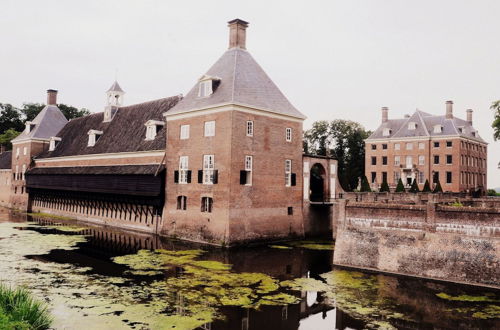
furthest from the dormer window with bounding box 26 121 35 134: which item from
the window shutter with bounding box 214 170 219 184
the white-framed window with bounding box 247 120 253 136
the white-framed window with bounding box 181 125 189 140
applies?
the white-framed window with bounding box 247 120 253 136

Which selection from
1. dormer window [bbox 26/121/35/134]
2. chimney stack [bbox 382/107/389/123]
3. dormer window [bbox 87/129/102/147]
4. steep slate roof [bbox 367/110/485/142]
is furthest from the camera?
chimney stack [bbox 382/107/389/123]

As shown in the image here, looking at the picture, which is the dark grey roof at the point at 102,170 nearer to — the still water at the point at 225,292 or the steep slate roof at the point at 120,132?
the steep slate roof at the point at 120,132

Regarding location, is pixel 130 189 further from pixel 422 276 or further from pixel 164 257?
pixel 422 276

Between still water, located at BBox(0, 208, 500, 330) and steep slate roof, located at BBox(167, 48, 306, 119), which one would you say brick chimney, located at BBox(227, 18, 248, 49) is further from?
still water, located at BBox(0, 208, 500, 330)

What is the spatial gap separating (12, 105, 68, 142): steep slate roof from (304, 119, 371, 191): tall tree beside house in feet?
124

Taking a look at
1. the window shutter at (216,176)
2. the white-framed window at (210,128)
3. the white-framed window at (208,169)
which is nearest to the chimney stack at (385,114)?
the white-framed window at (210,128)

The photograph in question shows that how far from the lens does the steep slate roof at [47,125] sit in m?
48.3

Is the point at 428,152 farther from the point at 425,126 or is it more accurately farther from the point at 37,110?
the point at 37,110

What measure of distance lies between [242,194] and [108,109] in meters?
21.8

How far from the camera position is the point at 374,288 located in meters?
15.7

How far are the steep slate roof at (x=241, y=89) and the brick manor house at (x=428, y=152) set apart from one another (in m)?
30.2

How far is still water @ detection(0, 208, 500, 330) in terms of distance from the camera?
→ 1212 centimetres

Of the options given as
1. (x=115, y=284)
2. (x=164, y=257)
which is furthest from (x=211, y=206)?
(x=115, y=284)

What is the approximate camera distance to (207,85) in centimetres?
2809
